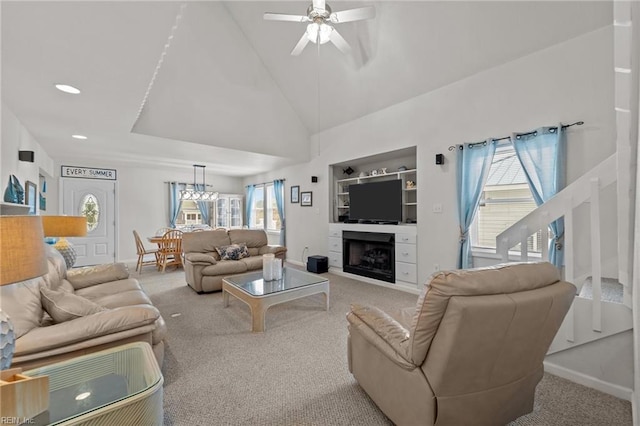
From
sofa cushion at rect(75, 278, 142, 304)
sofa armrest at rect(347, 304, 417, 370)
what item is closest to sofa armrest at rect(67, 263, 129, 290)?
sofa cushion at rect(75, 278, 142, 304)

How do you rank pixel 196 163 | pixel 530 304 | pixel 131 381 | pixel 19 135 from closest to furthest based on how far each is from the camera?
pixel 530 304, pixel 131 381, pixel 19 135, pixel 196 163

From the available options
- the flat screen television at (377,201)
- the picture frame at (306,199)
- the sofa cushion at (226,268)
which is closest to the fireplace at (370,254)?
the flat screen television at (377,201)

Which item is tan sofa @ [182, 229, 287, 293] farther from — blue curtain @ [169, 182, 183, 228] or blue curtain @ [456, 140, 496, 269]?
blue curtain @ [169, 182, 183, 228]

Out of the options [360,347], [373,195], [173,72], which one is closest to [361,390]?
[360,347]

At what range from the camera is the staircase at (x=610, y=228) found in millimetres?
1299

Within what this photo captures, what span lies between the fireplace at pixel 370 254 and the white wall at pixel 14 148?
4.60 metres

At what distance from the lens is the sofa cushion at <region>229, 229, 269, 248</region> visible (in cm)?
507

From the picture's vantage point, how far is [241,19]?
179 inches

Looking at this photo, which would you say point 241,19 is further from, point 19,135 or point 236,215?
point 236,215

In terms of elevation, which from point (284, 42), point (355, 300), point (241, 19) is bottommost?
point (355, 300)

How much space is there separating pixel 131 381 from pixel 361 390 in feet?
4.64

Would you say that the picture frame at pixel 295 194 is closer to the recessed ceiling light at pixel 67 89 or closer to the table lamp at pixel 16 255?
the recessed ceiling light at pixel 67 89

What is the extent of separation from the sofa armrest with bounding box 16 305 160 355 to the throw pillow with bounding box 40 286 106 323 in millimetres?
85

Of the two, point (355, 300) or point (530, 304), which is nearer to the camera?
point (530, 304)
